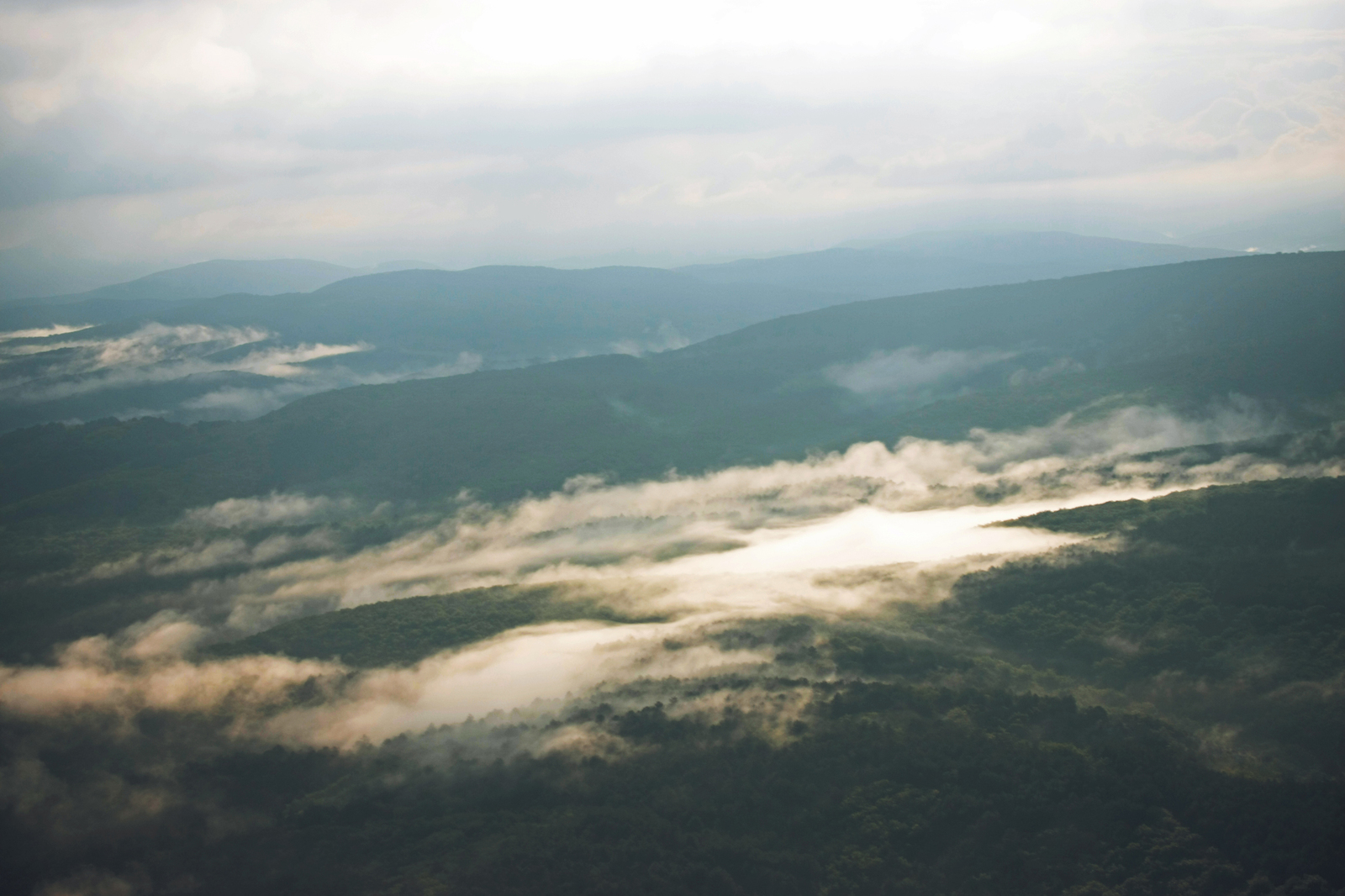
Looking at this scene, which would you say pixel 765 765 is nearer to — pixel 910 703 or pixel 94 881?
pixel 910 703

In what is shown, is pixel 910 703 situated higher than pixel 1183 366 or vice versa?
pixel 1183 366

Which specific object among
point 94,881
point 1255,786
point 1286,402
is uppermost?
point 1286,402

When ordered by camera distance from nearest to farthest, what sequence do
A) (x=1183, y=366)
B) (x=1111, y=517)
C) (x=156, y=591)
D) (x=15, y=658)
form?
(x=1111, y=517) → (x=15, y=658) → (x=156, y=591) → (x=1183, y=366)

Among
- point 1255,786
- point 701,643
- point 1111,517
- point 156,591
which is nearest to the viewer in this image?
point 1255,786

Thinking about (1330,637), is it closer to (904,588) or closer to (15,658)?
(904,588)

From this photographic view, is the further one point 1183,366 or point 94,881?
point 1183,366

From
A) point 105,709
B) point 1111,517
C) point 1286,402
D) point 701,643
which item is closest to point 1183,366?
point 1286,402

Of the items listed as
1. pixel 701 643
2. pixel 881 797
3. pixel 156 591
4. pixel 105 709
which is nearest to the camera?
pixel 881 797

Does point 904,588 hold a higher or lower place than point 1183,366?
lower

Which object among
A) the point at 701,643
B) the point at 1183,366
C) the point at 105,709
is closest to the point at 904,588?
the point at 701,643
